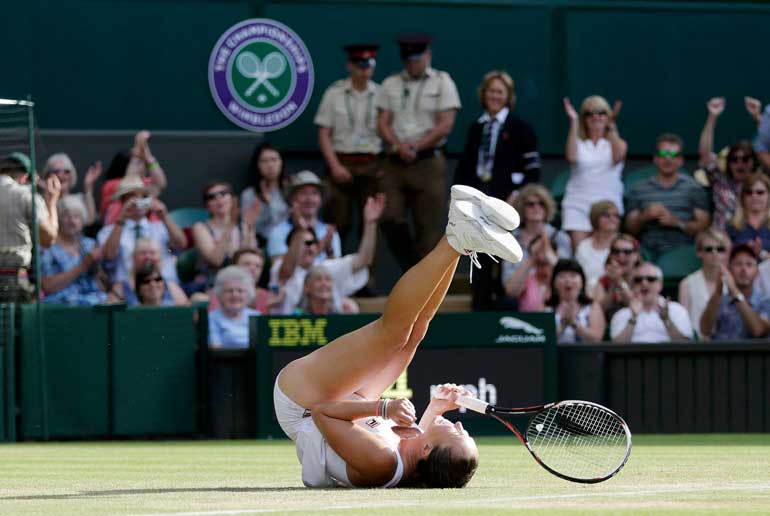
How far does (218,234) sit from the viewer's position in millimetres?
14156

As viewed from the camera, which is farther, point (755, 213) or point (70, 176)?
point (755, 213)

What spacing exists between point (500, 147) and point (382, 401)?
25.8 feet

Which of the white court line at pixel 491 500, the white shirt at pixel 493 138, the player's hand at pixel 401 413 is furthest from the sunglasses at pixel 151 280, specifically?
the white court line at pixel 491 500

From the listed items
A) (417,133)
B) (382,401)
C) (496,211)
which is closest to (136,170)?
(417,133)

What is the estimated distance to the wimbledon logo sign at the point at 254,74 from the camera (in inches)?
659

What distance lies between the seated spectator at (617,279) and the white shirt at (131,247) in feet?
12.0

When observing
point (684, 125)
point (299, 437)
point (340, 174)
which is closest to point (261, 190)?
point (340, 174)

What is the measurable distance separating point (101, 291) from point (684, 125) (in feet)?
24.4

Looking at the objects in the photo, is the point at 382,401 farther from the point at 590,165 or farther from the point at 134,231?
the point at 590,165

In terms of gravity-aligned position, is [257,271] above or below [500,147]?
below

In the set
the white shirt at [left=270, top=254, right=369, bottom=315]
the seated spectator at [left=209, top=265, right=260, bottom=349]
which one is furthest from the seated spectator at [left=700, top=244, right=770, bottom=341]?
the seated spectator at [left=209, top=265, right=260, bottom=349]

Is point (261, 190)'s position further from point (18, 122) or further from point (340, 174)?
point (18, 122)

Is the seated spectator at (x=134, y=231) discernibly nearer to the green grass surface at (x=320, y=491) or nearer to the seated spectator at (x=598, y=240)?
the green grass surface at (x=320, y=491)

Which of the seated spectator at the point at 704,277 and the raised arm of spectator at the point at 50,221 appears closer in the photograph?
the raised arm of spectator at the point at 50,221
